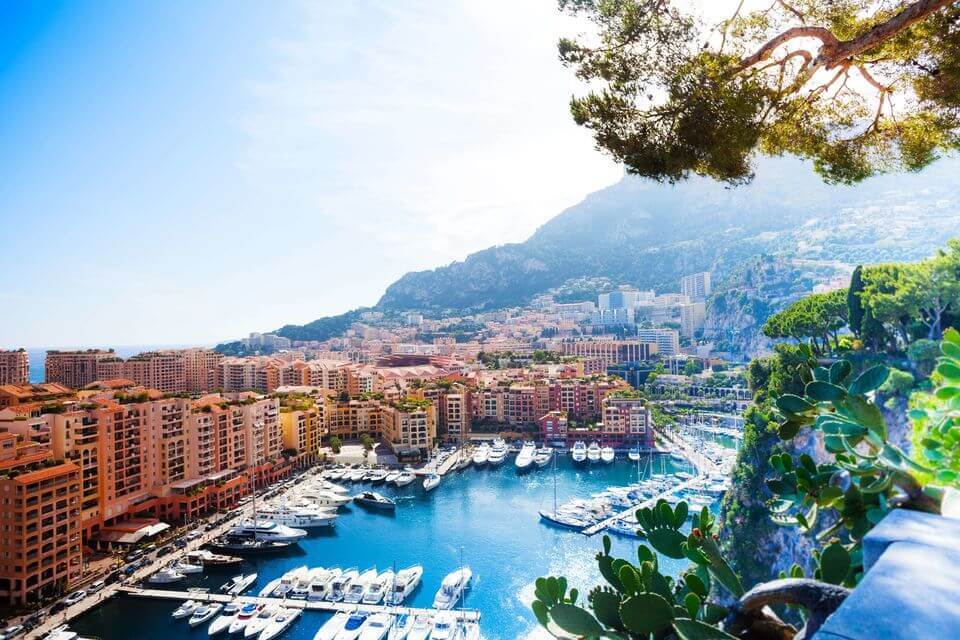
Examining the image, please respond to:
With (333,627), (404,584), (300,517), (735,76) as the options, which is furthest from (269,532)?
(735,76)

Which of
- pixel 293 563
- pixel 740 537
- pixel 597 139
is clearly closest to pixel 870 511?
pixel 597 139

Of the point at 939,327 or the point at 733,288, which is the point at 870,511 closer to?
the point at 939,327

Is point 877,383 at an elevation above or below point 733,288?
below

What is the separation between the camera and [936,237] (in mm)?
30453

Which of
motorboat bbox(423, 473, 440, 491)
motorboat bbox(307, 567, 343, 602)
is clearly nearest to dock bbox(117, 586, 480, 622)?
motorboat bbox(307, 567, 343, 602)

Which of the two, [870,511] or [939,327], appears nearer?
[870,511]

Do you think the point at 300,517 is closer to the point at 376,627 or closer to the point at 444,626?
the point at 376,627

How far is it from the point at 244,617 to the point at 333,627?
130 cm

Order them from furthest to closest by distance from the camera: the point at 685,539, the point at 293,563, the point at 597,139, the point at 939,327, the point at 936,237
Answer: the point at 936,237 < the point at 293,563 < the point at 939,327 < the point at 597,139 < the point at 685,539

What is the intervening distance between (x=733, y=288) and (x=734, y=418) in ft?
50.4

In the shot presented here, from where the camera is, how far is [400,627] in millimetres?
7406

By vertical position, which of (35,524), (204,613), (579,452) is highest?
(35,524)

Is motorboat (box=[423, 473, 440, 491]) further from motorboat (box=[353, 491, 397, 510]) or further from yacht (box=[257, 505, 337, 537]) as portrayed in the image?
yacht (box=[257, 505, 337, 537])

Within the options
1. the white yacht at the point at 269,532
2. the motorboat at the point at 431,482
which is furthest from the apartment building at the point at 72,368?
the motorboat at the point at 431,482
